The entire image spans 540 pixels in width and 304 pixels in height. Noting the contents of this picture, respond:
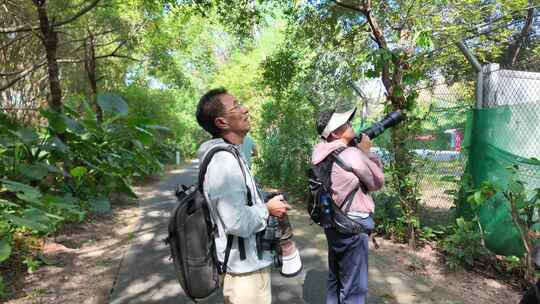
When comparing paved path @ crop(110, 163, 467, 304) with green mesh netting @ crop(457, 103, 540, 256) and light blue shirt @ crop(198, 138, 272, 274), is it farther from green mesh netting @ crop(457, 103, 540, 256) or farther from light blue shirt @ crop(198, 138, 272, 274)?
light blue shirt @ crop(198, 138, 272, 274)

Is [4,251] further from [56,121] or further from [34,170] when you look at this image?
[56,121]

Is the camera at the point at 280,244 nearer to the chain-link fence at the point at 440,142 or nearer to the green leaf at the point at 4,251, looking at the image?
the green leaf at the point at 4,251

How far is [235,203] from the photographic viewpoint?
66.9 inches

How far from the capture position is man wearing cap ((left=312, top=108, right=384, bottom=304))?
267 centimetres

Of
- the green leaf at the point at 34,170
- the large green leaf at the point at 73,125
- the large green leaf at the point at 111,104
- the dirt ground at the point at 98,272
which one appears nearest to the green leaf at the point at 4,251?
the dirt ground at the point at 98,272

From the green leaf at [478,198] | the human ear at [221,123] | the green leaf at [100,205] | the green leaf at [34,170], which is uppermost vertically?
the human ear at [221,123]

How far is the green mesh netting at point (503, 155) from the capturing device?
12.7ft

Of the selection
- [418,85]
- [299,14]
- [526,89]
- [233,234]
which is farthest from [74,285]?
[299,14]

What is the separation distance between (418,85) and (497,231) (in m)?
2.11

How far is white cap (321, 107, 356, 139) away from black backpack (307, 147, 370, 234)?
0.55ft

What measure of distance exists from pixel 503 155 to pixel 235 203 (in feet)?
11.9

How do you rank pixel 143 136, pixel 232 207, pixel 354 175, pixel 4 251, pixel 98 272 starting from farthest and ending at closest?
1. pixel 143 136
2. pixel 98 272
3. pixel 4 251
4. pixel 354 175
5. pixel 232 207

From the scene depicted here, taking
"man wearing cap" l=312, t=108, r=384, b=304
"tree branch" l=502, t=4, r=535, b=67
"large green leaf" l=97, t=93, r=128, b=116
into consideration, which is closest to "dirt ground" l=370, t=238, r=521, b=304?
"man wearing cap" l=312, t=108, r=384, b=304

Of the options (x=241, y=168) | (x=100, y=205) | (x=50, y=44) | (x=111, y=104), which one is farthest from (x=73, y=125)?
(x=241, y=168)
